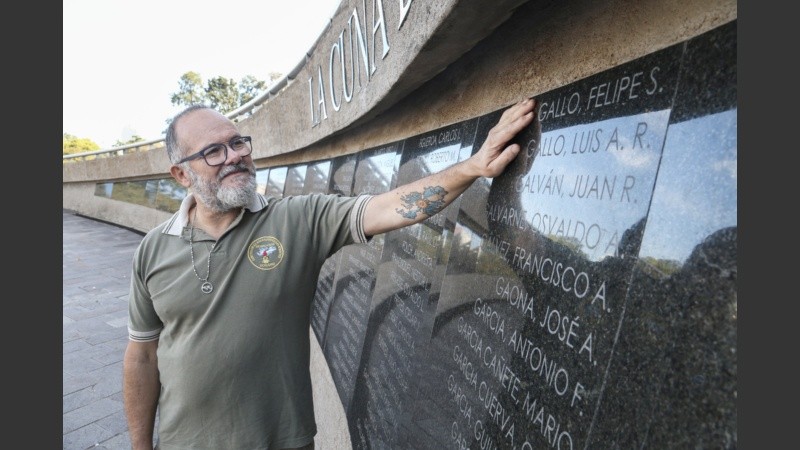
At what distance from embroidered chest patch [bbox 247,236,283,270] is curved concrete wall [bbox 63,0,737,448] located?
103 centimetres

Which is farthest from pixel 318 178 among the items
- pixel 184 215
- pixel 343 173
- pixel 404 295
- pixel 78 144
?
pixel 78 144

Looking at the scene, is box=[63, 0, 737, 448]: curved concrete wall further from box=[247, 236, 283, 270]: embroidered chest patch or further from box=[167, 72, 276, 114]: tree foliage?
box=[167, 72, 276, 114]: tree foliage

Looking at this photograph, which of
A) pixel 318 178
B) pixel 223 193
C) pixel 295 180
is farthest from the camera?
pixel 295 180

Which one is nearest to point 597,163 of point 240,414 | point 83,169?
point 240,414

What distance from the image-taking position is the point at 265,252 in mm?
2330

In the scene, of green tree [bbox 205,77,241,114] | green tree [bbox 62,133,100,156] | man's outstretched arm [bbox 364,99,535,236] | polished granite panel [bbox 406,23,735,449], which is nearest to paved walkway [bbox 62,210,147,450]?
man's outstretched arm [bbox 364,99,535,236]

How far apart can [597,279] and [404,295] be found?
1.63 meters

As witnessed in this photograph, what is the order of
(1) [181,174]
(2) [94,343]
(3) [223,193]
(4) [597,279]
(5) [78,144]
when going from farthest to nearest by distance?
(5) [78,144] < (2) [94,343] < (1) [181,174] < (3) [223,193] < (4) [597,279]

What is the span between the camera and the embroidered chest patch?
2309 mm

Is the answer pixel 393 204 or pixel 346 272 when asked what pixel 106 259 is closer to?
pixel 346 272

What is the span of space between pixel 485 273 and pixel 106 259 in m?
11.8

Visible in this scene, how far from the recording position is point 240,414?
7.57 feet

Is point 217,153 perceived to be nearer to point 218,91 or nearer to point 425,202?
point 425,202

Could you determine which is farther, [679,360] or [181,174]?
[181,174]
